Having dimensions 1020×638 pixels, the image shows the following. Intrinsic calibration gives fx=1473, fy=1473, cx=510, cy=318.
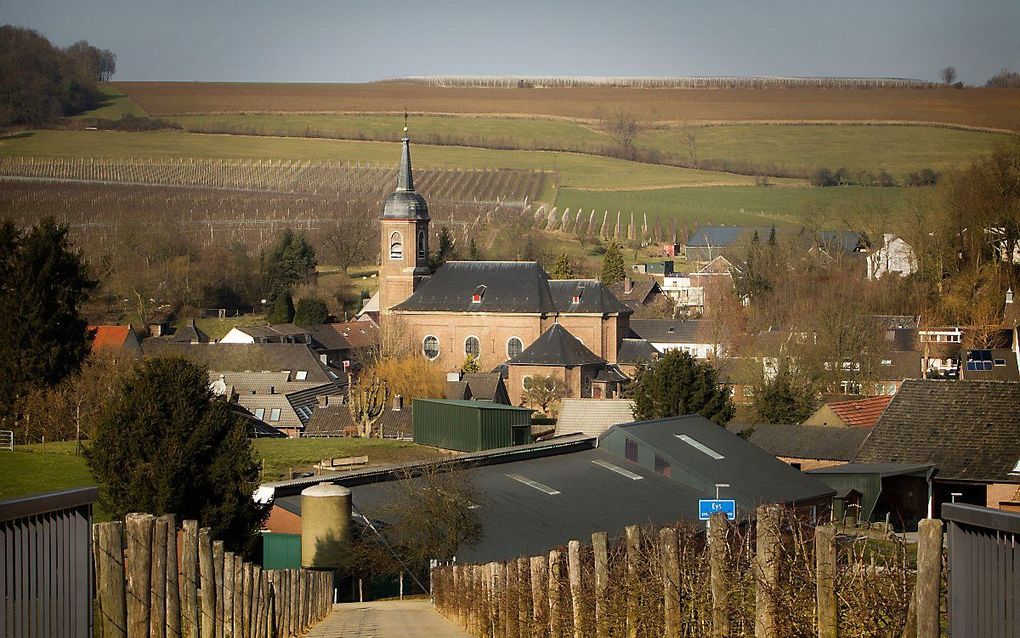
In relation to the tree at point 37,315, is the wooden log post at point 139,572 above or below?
below

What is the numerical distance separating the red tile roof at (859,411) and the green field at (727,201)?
75831 mm

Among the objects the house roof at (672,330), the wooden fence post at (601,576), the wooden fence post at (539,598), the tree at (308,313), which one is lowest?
the wooden fence post at (539,598)

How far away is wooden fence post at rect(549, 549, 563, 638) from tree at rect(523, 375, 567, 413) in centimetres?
5672

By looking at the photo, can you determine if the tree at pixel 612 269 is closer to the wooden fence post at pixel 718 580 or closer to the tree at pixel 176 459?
the tree at pixel 176 459

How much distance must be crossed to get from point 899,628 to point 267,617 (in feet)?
24.4

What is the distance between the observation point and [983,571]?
6031mm

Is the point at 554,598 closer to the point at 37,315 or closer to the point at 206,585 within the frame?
the point at 206,585

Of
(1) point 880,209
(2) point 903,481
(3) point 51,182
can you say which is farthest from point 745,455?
(1) point 880,209

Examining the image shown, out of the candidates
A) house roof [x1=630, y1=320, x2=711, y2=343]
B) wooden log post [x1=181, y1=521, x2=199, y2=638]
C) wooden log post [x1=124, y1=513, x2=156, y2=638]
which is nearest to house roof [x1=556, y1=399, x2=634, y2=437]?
house roof [x1=630, y1=320, x2=711, y2=343]

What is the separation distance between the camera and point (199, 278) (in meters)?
97.1

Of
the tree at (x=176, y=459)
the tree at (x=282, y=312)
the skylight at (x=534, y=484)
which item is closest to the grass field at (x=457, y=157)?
the tree at (x=282, y=312)

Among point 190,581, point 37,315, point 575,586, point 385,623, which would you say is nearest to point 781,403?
point 37,315

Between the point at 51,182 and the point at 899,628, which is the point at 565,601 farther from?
the point at 51,182

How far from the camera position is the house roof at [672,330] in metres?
85.9
